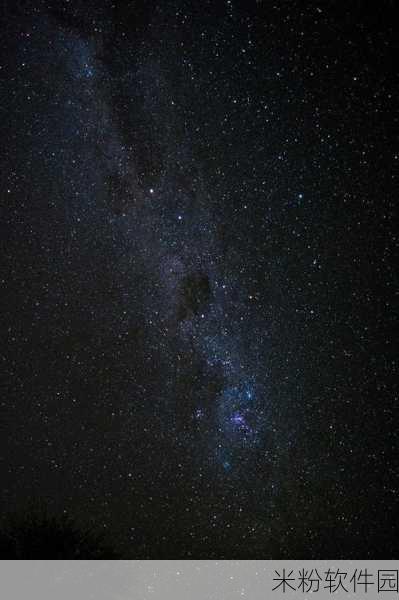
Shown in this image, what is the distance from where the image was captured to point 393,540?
21.7 feet

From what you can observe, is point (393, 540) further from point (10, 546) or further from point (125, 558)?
point (10, 546)

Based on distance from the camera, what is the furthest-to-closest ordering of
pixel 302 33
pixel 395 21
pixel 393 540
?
pixel 393 540
pixel 302 33
pixel 395 21

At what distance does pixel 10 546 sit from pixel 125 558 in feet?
4.00

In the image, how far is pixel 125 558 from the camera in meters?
5.36

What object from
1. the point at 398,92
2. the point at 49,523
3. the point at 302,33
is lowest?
the point at 49,523
